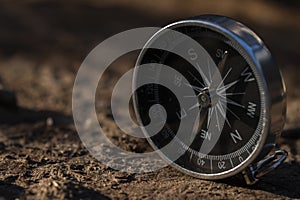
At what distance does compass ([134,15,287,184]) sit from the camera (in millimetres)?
3199

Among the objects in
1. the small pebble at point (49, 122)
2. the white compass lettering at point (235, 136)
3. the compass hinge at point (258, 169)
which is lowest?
the compass hinge at point (258, 169)

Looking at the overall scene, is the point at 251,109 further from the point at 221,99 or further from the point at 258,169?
the point at 258,169

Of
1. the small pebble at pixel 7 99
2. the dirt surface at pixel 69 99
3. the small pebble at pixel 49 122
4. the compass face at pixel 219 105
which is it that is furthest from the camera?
the small pebble at pixel 7 99

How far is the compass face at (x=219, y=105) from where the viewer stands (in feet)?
10.9

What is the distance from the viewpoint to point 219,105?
11.4ft

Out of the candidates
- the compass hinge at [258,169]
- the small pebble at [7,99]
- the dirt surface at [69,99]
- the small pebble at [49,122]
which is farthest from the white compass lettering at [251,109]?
the small pebble at [7,99]

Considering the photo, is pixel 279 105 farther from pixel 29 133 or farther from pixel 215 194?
pixel 29 133

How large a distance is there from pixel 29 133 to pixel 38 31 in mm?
3935

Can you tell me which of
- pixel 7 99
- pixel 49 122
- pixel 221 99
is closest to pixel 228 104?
pixel 221 99

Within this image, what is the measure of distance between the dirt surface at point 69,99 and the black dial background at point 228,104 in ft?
0.63

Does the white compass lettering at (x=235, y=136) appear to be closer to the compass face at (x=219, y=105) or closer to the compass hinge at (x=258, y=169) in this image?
the compass face at (x=219, y=105)

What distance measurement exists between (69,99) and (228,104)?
9.15 ft

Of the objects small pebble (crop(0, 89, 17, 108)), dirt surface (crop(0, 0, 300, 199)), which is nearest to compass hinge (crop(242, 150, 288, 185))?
dirt surface (crop(0, 0, 300, 199))

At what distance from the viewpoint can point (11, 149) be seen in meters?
4.39
